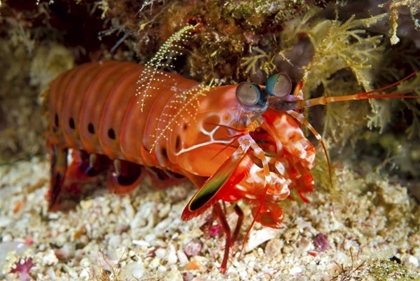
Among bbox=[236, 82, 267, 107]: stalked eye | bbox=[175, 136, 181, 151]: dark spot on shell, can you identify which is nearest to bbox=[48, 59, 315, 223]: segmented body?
bbox=[175, 136, 181, 151]: dark spot on shell

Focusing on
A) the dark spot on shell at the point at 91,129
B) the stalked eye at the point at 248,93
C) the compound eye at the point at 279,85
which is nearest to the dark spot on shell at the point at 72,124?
the dark spot on shell at the point at 91,129

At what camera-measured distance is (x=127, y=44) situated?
13.2 ft

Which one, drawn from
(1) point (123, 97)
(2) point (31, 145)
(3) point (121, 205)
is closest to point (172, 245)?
(3) point (121, 205)

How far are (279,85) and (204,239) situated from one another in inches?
51.4

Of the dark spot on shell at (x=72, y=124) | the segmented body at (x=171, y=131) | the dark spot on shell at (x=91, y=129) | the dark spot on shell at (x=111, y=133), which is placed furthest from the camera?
the dark spot on shell at (x=72, y=124)

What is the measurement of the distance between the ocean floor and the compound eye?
1038 mm

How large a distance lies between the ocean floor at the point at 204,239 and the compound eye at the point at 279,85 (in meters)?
1.04

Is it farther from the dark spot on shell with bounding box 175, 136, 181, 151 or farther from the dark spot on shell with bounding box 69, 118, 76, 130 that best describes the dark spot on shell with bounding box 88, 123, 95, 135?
the dark spot on shell with bounding box 175, 136, 181, 151

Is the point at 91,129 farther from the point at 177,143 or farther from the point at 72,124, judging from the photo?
the point at 177,143

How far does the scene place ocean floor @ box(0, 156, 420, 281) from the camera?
281 centimetres

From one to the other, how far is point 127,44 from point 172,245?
6.23ft

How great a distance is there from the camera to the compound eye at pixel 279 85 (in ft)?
8.14

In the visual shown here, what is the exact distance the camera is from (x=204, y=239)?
319 cm

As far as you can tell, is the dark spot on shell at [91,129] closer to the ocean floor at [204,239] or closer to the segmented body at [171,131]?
the segmented body at [171,131]
